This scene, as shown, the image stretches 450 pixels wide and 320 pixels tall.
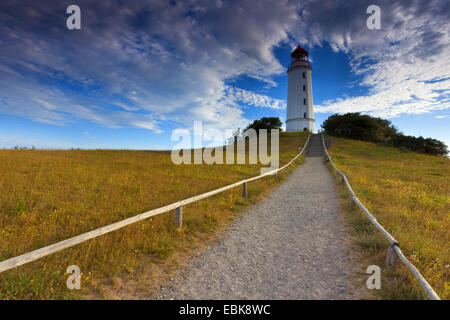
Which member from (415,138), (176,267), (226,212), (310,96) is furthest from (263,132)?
(176,267)

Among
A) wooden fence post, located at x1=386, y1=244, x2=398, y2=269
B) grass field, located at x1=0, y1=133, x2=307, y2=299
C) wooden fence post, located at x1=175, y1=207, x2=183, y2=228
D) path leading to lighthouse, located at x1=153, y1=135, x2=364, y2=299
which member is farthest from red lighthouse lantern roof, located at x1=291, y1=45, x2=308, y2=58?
wooden fence post, located at x1=386, y1=244, x2=398, y2=269

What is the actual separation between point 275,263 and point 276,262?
49 mm

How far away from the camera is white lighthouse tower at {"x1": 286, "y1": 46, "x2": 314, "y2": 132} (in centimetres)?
5226

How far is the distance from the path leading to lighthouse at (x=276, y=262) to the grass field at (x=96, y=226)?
1.87ft

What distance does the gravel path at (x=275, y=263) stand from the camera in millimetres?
3354

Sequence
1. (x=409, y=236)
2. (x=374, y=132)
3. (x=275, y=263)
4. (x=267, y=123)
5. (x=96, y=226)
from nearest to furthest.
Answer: (x=275, y=263)
(x=409, y=236)
(x=96, y=226)
(x=374, y=132)
(x=267, y=123)

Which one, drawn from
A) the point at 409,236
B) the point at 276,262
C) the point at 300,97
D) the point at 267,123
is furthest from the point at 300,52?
the point at 276,262

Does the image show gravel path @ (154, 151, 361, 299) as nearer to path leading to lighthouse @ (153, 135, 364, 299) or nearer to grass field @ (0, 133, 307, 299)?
path leading to lighthouse @ (153, 135, 364, 299)

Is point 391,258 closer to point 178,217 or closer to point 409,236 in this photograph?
point 409,236

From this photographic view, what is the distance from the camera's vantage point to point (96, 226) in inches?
202

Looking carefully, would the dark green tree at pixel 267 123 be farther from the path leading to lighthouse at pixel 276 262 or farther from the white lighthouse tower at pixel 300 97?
the path leading to lighthouse at pixel 276 262

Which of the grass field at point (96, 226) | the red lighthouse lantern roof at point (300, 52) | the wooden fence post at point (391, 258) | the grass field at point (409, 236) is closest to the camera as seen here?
the grass field at point (409, 236)

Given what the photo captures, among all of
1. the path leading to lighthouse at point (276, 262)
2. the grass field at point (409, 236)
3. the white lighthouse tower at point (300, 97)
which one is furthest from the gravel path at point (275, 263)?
the white lighthouse tower at point (300, 97)

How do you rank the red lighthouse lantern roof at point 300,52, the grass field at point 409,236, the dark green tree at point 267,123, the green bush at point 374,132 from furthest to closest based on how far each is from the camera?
the dark green tree at point 267,123
the red lighthouse lantern roof at point 300,52
the green bush at point 374,132
the grass field at point 409,236
